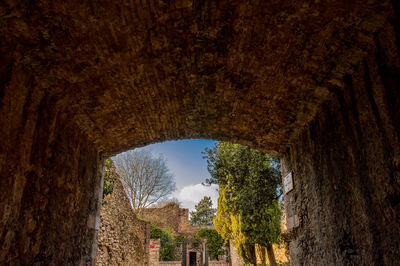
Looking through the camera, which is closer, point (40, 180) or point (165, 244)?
point (40, 180)

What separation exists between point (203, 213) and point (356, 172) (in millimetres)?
34203

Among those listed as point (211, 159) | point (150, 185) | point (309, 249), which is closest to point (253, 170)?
point (211, 159)

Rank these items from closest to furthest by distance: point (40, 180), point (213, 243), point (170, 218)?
1. point (40, 180)
2. point (213, 243)
3. point (170, 218)

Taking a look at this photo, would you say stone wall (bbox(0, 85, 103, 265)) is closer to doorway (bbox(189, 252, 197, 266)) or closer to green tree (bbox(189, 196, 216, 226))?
doorway (bbox(189, 252, 197, 266))

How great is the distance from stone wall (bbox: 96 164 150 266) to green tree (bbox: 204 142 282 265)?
393 cm

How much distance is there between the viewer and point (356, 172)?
A: 2.61 metres

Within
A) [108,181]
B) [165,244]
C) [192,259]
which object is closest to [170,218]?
[192,259]

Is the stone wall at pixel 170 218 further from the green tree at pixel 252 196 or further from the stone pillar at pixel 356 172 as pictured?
the stone pillar at pixel 356 172

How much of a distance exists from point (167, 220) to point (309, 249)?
82.8ft

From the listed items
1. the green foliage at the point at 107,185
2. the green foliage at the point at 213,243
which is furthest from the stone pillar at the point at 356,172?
the green foliage at the point at 213,243

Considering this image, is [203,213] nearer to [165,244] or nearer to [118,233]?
[165,244]

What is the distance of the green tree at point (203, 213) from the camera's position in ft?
116

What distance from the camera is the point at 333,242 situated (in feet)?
10.2

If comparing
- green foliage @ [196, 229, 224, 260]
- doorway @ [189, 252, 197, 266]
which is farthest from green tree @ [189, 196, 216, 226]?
green foliage @ [196, 229, 224, 260]
